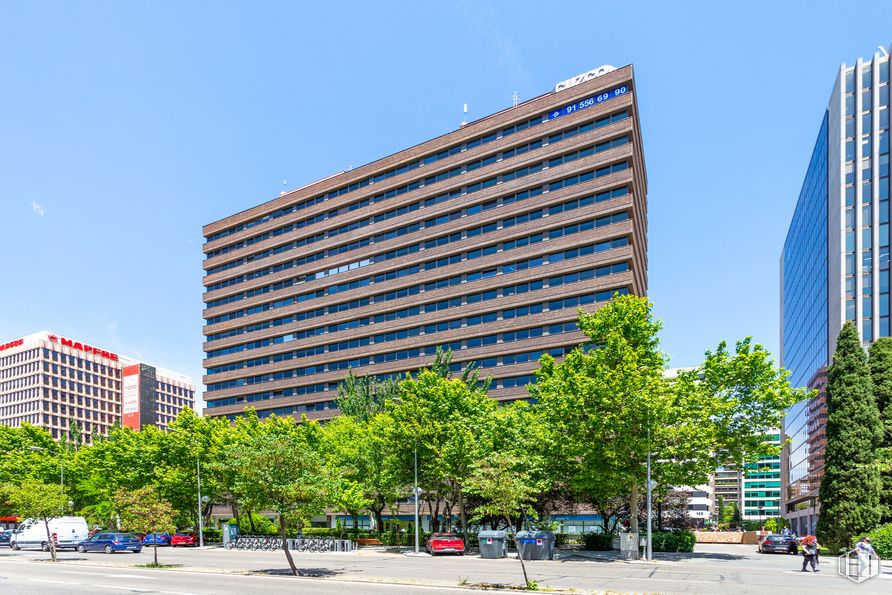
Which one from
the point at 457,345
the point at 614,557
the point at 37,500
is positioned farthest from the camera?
the point at 457,345

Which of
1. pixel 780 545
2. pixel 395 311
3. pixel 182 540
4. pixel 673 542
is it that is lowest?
pixel 182 540

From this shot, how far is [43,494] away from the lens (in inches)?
1745

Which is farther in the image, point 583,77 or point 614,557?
point 583,77

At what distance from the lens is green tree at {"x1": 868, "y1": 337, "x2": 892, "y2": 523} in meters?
42.5

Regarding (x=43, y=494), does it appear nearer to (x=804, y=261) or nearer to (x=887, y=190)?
(x=887, y=190)

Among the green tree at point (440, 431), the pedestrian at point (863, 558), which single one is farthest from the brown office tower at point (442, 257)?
the pedestrian at point (863, 558)

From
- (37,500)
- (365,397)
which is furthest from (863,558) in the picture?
(365,397)

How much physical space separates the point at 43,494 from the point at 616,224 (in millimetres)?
54005

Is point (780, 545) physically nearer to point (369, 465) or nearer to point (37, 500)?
point (369, 465)

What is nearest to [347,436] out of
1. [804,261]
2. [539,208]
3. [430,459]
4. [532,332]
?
[430,459]

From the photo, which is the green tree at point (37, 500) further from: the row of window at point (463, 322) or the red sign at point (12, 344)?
the red sign at point (12, 344)

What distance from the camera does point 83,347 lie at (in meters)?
175

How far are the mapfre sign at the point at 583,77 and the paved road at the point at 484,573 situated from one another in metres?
54.2

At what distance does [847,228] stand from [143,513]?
237 feet
